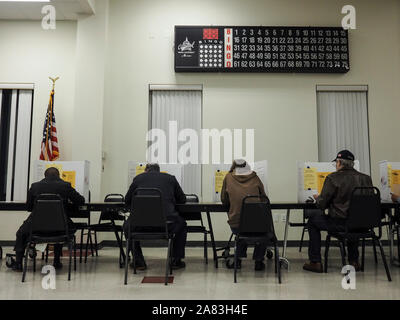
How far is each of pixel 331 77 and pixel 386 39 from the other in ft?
3.41

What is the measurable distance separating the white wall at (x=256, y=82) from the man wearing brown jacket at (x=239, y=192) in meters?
1.85

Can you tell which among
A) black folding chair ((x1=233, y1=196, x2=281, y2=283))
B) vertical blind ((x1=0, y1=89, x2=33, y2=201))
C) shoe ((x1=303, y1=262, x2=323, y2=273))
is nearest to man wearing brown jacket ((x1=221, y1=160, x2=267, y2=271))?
black folding chair ((x1=233, y1=196, x2=281, y2=283))

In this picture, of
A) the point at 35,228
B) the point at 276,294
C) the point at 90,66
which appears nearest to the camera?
the point at 276,294

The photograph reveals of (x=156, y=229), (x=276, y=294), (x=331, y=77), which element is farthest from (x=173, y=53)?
(x=276, y=294)

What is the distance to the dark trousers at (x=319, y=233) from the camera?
3443mm

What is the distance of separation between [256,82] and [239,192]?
2612mm

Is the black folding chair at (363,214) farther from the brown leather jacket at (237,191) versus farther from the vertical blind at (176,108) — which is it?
the vertical blind at (176,108)

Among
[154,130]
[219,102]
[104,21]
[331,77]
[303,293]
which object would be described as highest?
[104,21]

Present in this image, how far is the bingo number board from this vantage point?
5.55 m

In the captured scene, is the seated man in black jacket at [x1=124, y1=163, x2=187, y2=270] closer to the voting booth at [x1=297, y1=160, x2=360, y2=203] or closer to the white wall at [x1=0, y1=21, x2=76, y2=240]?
the voting booth at [x1=297, y1=160, x2=360, y2=203]

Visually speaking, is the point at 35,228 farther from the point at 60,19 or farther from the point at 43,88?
the point at 60,19

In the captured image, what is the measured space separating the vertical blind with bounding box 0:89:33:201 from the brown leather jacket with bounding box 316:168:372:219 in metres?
4.40

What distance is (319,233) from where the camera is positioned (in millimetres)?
3633

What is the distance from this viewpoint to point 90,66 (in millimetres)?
5410
